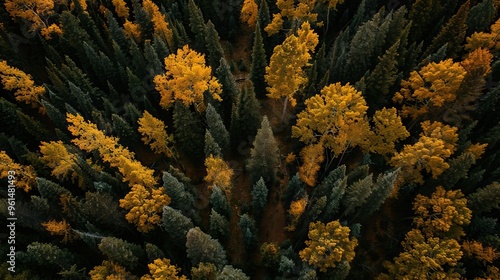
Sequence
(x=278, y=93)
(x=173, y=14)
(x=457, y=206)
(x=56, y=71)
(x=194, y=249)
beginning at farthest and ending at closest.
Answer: (x=173, y=14) → (x=56, y=71) → (x=278, y=93) → (x=457, y=206) → (x=194, y=249)

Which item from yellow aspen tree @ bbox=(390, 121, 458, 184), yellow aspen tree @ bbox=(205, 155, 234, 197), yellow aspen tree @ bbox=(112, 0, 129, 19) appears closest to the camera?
yellow aspen tree @ bbox=(390, 121, 458, 184)

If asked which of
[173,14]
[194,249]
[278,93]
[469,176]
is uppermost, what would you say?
[173,14]

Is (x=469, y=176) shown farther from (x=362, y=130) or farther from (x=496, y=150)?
(x=362, y=130)

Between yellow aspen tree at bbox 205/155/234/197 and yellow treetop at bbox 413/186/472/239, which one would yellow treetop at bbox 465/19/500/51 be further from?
yellow aspen tree at bbox 205/155/234/197

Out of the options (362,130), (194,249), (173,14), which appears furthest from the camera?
(173,14)

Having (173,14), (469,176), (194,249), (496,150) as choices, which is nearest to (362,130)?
(469,176)

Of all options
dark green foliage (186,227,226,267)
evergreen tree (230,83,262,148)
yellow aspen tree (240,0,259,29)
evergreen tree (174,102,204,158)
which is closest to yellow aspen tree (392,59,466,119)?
evergreen tree (230,83,262,148)
